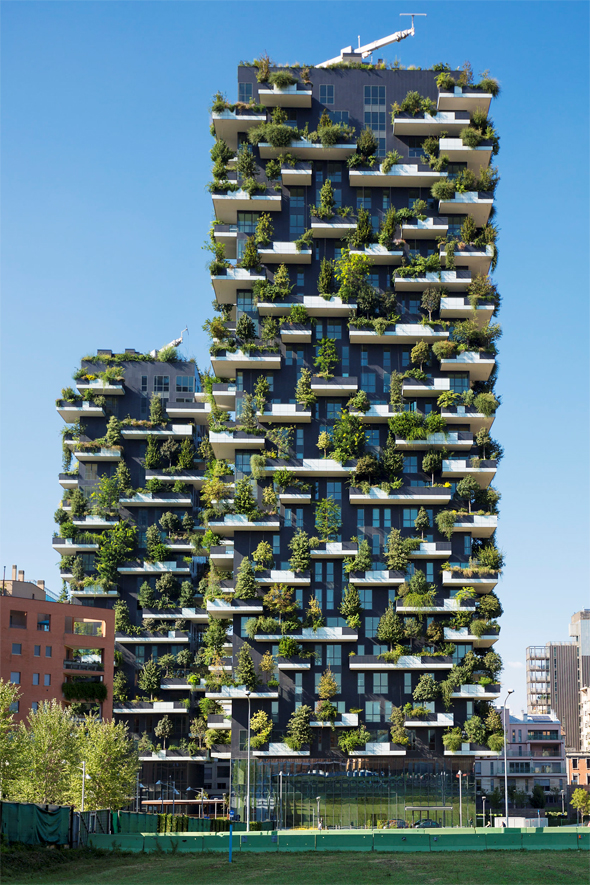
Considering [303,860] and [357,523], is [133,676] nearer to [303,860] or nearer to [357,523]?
[357,523]

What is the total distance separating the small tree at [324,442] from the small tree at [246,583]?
12.8 m

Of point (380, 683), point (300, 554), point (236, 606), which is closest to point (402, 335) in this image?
point (300, 554)

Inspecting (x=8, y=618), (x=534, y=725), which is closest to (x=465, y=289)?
(x=8, y=618)

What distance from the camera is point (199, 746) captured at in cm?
12481

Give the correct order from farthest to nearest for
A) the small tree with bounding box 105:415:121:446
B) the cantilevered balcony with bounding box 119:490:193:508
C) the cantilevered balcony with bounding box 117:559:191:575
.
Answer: the small tree with bounding box 105:415:121:446 → the cantilevered balcony with bounding box 119:490:193:508 → the cantilevered balcony with bounding box 117:559:191:575

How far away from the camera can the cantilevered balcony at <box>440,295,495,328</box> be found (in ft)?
354

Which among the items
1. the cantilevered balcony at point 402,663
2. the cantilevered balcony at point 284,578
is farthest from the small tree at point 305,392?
the cantilevered balcony at point 402,663

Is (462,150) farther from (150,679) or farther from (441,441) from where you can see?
(150,679)

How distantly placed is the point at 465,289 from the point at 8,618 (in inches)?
2132

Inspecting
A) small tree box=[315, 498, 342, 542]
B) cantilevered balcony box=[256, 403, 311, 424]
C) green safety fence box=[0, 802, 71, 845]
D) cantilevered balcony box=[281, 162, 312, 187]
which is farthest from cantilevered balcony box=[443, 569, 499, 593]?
green safety fence box=[0, 802, 71, 845]

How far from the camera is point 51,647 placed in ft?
362

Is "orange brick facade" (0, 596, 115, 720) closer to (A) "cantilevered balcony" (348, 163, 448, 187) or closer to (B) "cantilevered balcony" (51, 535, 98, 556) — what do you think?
(B) "cantilevered balcony" (51, 535, 98, 556)

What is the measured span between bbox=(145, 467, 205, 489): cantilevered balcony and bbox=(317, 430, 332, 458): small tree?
34.8 m

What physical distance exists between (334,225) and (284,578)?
1348 inches
